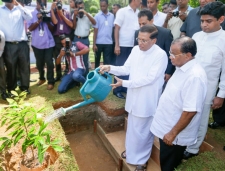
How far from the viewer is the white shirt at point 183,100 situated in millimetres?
1733

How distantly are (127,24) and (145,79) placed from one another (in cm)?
186

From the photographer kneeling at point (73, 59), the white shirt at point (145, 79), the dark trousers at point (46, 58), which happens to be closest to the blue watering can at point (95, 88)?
the white shirt at point (145, 79)

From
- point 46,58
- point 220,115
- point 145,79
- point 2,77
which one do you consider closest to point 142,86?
point 145,79

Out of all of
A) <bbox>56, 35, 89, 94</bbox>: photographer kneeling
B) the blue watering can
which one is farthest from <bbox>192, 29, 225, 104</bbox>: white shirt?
<bbox>56, 35, 89, 94</bbox>: photographer kneeling

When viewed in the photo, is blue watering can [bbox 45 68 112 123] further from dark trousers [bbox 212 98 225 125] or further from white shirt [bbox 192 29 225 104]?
dark trousers [bbox 212 98 225 125]

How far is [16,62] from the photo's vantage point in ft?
12.8

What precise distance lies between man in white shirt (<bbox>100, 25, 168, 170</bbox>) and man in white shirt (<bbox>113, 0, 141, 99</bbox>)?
129cm

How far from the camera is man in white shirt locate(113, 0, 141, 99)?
3.73 metres

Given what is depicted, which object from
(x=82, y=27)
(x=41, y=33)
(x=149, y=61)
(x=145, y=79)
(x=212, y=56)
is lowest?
(x=145, y=79)

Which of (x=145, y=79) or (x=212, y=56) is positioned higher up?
(x=212, y=56)

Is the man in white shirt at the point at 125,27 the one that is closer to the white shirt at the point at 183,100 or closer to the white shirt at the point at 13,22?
the white shirt at the point at 13,22

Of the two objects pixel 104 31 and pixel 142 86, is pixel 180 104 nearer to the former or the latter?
pixel 142 86

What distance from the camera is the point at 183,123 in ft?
5.86

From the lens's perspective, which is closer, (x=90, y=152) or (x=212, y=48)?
(x=212, y=48)
